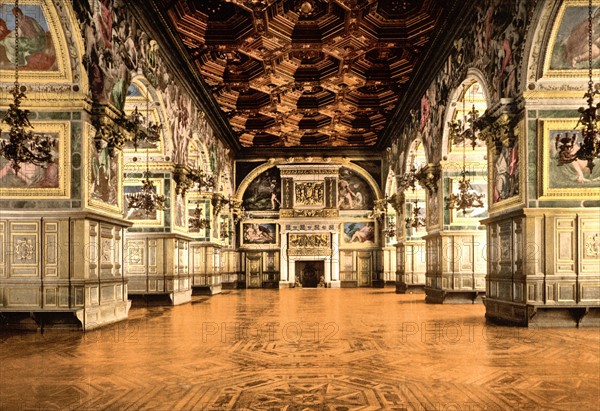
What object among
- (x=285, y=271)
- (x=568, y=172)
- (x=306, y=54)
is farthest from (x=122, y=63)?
(x=285, y=271)

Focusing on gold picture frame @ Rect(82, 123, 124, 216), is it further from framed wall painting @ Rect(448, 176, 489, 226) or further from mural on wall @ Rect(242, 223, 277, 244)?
mural on wall @ Rect(242, 223, 277, 244)

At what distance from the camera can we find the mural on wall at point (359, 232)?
32.0 metres

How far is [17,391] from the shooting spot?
530 centimetres

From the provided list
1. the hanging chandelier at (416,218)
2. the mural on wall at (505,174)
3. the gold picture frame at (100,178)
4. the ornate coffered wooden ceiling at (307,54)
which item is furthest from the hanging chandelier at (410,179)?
the gold picture frame at (100,178)

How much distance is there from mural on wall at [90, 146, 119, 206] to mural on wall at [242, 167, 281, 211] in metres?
20.4

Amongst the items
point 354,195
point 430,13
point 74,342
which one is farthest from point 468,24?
point 354,195

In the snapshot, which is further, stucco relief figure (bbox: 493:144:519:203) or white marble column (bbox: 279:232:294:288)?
white marble column (bbox: 279:232:294:288)

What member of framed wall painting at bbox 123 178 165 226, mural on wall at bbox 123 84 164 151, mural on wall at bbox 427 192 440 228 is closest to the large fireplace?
mural on wall at bbox 427 192 440 228

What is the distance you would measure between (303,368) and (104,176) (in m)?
6.70

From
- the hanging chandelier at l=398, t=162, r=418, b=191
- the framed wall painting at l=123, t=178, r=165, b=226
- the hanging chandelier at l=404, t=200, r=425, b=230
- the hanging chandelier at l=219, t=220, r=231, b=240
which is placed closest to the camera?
the framed wall painting at l=123, t=178, r=165, b=226

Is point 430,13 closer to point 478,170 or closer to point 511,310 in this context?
point 478,170

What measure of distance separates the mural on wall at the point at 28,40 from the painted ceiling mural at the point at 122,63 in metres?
0.61

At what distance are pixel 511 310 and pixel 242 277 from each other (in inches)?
884

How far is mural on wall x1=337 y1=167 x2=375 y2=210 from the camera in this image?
32.2 metres
